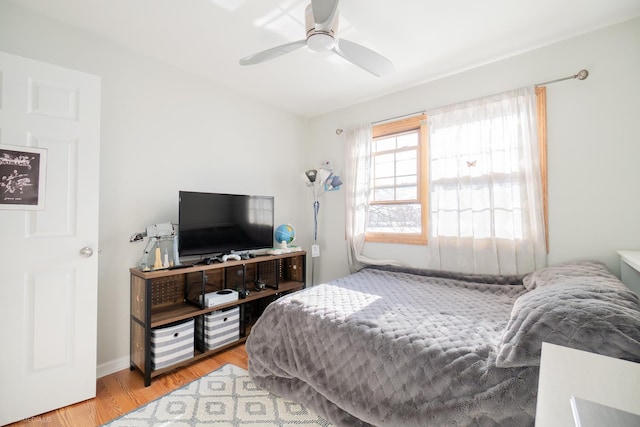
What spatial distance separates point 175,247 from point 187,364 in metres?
0.96

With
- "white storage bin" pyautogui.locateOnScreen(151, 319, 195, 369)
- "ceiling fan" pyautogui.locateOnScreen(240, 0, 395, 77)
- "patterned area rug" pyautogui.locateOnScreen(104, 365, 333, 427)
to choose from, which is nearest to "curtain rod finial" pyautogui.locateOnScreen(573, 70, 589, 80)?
"ceiling fan" pyautogui.locateOnScreen(240, 0, 395, 77)

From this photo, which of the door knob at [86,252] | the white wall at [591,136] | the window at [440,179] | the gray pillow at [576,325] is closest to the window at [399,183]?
the window at [440,179]

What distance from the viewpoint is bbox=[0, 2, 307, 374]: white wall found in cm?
203

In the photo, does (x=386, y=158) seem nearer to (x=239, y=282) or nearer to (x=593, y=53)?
(x=593, y=53)

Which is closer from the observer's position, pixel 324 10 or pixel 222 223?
pixel 324 10

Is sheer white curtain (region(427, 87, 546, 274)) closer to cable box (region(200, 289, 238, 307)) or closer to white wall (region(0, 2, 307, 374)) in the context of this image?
cable box (region(200, 289, 238, 307))

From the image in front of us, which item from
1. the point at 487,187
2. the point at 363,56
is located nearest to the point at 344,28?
the point at 363,56

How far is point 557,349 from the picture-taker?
2.29 feet

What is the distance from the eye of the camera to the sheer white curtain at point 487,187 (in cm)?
225

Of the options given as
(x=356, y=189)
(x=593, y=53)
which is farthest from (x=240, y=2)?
(x=593, y=53)

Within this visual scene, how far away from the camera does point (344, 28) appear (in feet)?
6.70

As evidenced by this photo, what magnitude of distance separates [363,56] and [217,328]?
2.42 metres

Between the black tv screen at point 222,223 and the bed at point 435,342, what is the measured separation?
0.96 meters

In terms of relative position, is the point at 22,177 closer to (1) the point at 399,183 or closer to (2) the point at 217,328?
(2) the point at 217,328
